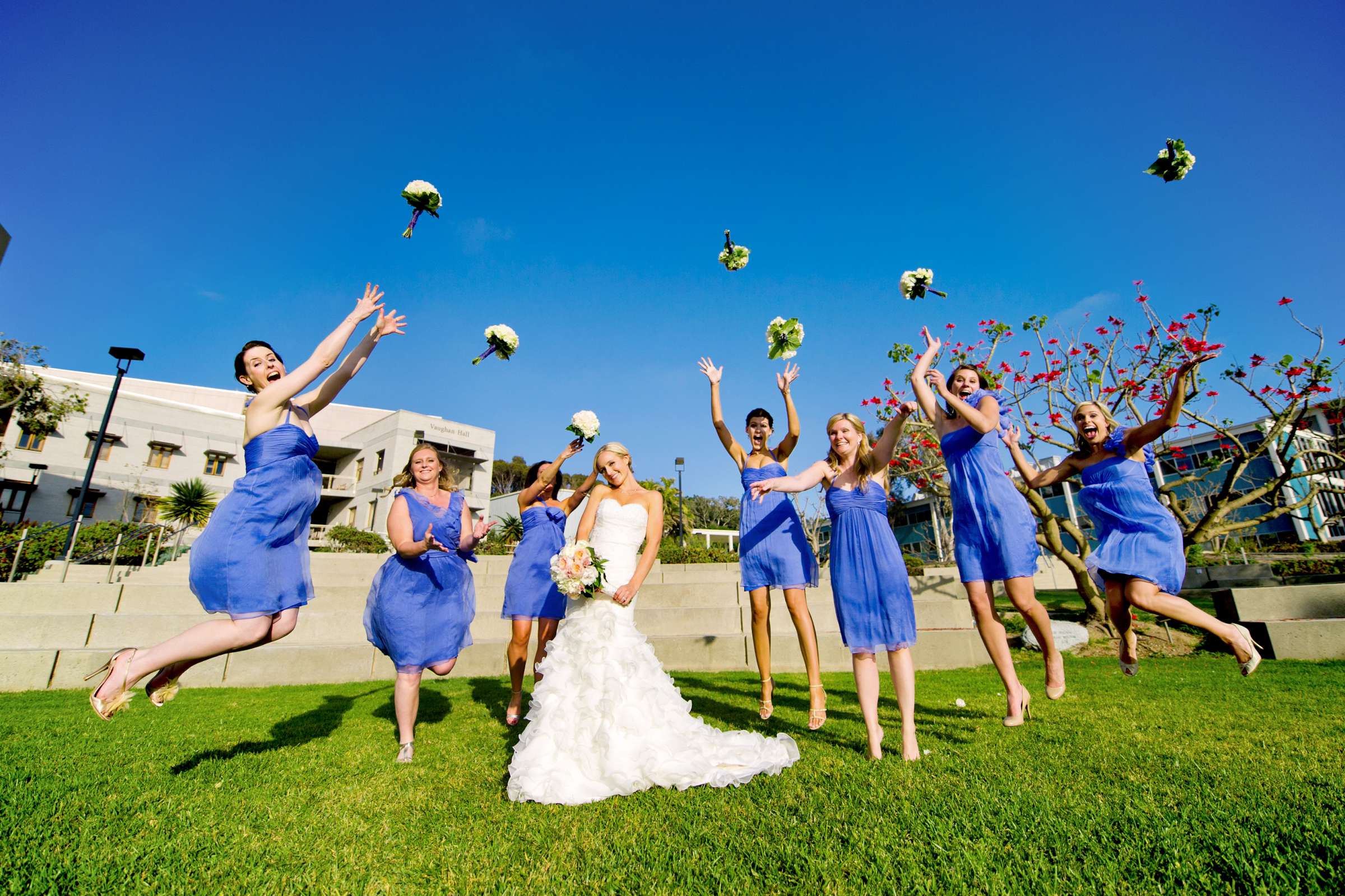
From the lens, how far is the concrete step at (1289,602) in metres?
8.70

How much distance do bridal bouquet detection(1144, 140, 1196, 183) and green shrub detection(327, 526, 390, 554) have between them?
25.5 m

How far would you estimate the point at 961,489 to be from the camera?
467cm

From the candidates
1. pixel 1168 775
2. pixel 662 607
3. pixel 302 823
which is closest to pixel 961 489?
pixel 1168 775

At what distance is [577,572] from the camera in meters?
4.14

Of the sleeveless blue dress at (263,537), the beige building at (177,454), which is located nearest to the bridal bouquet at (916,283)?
the sleeveless blue dress at (263,537)

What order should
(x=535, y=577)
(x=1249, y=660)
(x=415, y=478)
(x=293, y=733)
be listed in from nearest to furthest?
1. (x=1249, y=660)
2. (x=293, y=733)
3. (x=415, y=478)
4. (x=535, y=577)

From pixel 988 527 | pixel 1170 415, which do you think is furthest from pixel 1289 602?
pixel 988 527

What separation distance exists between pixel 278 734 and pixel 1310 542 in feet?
108

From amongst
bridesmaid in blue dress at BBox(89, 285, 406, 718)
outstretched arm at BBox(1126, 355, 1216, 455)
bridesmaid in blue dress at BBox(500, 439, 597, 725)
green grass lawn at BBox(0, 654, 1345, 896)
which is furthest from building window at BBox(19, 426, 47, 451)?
outstretched arm at BBox(1126, 355, 1216, 455)

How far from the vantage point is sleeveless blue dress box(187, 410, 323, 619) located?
353cm

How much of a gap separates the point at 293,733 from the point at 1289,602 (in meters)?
12.9

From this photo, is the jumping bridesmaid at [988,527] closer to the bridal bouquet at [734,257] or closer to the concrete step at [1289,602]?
the bridal bouquet at [734,257]

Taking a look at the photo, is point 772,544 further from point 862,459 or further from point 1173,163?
point 1173,163

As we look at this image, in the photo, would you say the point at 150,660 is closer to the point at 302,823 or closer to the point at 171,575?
the point at 302,823
